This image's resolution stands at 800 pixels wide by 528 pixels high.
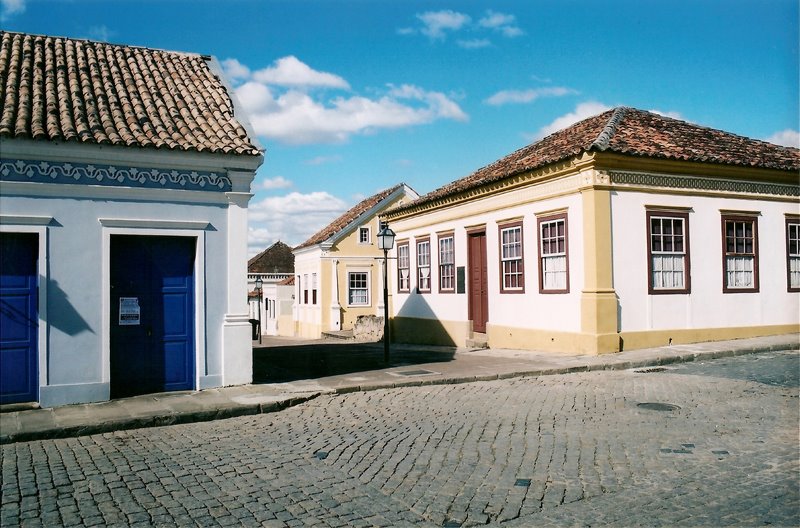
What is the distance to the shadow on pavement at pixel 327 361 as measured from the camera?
12.5m

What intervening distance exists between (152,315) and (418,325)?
39.8 ft

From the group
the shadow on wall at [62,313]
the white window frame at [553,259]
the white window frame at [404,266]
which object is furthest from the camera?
the white window frame at [404,266]

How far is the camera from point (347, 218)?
3619cm

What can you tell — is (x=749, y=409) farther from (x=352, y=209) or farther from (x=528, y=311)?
(x=352, y=209)

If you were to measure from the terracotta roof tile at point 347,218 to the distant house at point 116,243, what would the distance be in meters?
23.2

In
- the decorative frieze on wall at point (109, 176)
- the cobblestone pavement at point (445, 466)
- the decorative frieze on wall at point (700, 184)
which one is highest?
the decorative frieze on wall at point (700, 184)

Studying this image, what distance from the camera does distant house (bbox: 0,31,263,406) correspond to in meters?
9.55

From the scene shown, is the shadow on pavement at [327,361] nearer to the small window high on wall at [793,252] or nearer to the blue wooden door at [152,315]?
the blue wooden door at [152,315]

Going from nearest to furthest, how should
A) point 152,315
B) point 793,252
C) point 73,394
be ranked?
point 73,394
point 152,315
point 793,252

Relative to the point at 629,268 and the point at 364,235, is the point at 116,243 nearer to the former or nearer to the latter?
the point at 629,268

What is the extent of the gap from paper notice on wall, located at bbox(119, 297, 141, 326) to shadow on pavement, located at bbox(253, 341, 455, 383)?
2.24m

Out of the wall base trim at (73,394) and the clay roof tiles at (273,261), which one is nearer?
the wall base trim at (73,394)

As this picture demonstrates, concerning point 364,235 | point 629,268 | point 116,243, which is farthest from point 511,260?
point 364,235

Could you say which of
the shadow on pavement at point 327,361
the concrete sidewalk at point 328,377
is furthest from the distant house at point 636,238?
the shadow on pavement at point 327,361
